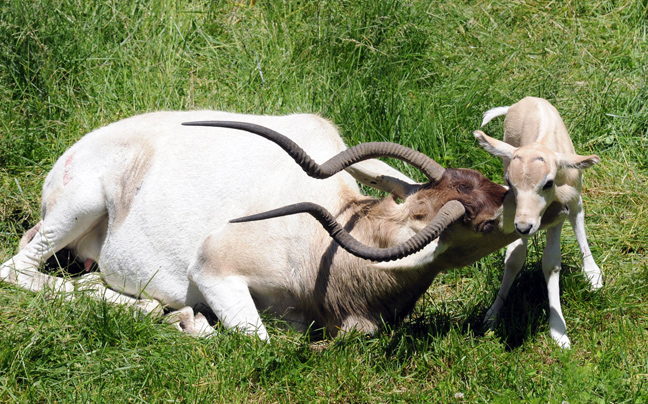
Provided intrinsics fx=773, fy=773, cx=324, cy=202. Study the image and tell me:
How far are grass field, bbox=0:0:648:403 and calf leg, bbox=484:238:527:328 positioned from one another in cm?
10

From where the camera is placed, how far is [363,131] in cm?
612

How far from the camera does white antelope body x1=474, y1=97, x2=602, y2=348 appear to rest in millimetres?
3914

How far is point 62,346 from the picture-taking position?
4.22 meters

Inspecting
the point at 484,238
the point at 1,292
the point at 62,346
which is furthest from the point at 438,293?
the point at 1,292

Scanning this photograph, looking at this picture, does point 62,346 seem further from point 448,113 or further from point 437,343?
point 448,113

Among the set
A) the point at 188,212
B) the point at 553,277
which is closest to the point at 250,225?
the point at 188,212

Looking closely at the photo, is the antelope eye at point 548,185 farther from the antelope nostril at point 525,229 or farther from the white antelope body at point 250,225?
the antelope nostril at point 525,229

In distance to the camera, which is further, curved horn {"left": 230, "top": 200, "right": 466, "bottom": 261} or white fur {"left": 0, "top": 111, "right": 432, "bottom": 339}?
white fur {"left": 0, "top": 111, "right": 432, "bottom": 339}

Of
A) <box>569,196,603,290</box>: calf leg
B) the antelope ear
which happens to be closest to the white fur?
the antelope ear

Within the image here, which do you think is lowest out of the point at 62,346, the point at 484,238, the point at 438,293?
the point at 438,293

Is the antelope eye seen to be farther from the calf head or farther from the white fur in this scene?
the white fur

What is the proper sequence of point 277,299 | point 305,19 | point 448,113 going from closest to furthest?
point 277,299
point 448,113
point 305,19

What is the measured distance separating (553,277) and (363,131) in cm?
206

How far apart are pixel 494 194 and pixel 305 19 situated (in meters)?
3.94
